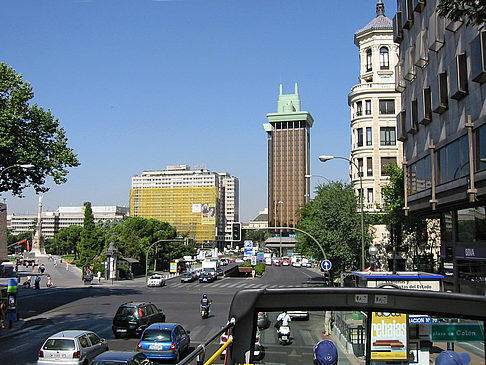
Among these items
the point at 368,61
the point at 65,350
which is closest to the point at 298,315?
the point at 65,350

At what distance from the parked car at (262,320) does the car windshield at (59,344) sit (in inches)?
564

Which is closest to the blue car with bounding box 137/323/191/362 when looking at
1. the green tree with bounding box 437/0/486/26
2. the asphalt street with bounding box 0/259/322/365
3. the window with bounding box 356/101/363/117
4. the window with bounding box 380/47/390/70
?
the asphalt street with bounding box 0/259/322/365

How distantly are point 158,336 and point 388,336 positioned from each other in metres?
15.1

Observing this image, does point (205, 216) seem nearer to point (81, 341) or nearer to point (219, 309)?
point (219, 309)

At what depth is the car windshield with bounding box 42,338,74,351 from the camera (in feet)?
51.9

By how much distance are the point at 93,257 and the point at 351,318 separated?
272 feet

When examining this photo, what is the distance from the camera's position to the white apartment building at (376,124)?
54.3m

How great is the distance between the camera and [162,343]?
56.4 feet

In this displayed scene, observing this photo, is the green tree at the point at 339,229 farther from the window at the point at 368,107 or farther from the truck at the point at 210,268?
the truck at the point at 210,268

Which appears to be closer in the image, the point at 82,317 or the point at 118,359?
the point at 118,359

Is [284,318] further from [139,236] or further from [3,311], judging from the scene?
[139,236]

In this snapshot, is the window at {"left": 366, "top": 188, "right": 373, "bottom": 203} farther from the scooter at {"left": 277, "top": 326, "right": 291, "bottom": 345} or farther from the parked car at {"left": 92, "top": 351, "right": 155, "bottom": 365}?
the scooter at {"left": 277, "top": 326, "right": 291, "bottom": 345}

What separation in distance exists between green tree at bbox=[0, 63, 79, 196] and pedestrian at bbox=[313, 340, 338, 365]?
3302 centimetres

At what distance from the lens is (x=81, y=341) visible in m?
16.3
